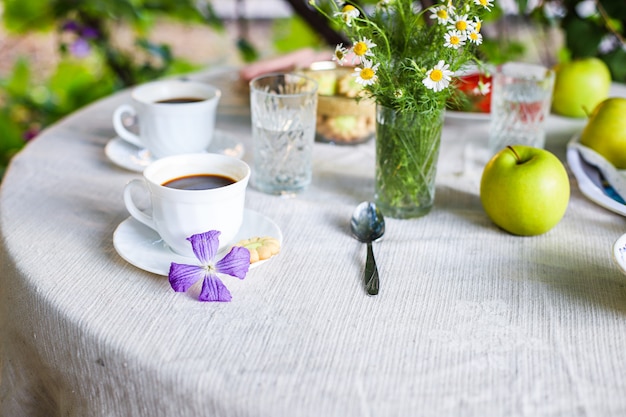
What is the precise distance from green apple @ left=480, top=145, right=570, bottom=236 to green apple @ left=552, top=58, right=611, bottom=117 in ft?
1.79

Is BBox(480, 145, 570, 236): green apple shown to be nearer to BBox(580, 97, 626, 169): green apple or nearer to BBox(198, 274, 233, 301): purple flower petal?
BBox(580, 97, 626, 169): green apple

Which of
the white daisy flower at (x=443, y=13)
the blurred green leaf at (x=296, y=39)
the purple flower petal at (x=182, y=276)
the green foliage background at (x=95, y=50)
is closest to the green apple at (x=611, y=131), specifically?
the white daisy flower at (x=443, y=13)

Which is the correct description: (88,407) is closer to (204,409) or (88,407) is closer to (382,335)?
(204,409)

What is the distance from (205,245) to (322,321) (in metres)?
Result: 0.19

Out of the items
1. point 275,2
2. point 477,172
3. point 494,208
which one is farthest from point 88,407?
point 275,2

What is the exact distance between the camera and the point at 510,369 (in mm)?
707

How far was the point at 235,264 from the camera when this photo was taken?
834 mm

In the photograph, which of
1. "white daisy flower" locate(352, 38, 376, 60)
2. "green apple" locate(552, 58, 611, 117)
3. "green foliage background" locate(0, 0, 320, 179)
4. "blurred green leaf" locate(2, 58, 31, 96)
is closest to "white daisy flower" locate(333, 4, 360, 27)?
"white daisy flower" locate(352, 38, 376, 60)

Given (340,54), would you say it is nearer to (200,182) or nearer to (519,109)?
(200,182)

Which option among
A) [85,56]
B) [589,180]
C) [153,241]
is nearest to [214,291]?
[153,241]

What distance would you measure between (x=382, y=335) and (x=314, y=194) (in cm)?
43

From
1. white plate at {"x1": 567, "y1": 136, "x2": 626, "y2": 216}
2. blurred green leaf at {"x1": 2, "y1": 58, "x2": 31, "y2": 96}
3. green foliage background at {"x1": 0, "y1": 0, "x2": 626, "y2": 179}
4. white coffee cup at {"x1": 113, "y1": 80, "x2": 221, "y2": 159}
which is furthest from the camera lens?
blurred green leaf at {"x1": 2, "y1": 58, "x2": 31, "y2": 96}

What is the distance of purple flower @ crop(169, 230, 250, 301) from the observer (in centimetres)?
81

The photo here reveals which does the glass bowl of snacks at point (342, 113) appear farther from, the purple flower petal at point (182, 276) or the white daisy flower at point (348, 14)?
the purple flower petal at point (182, 276)
